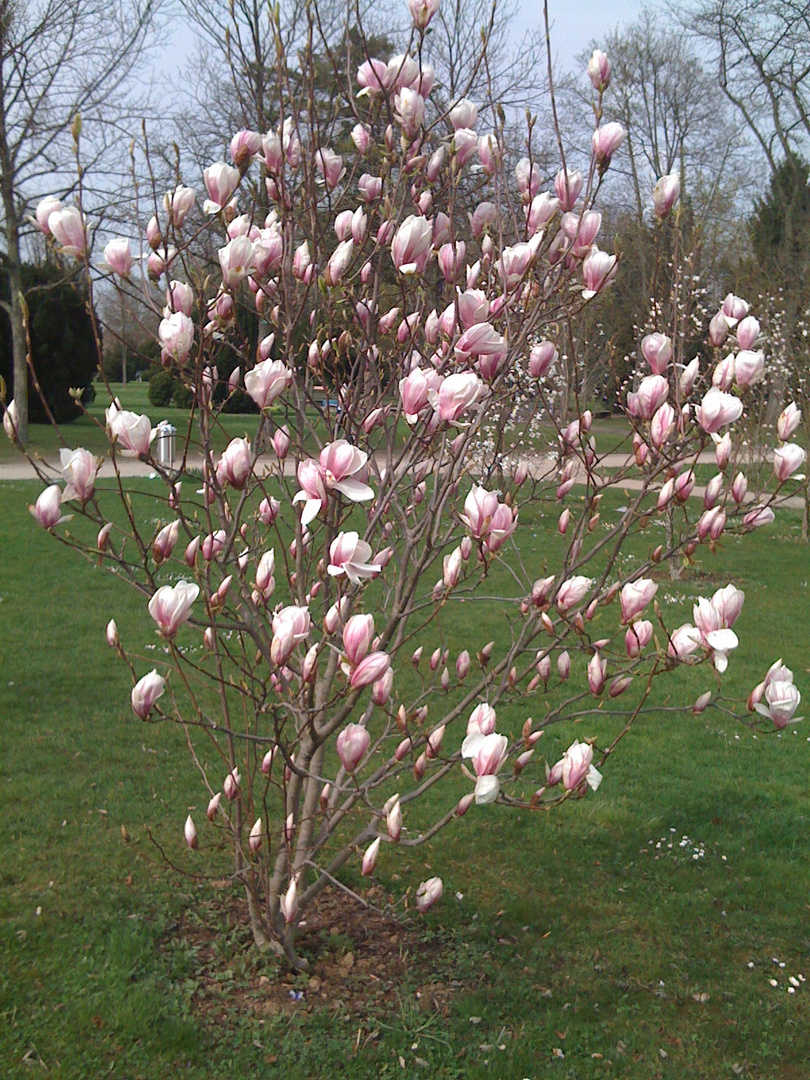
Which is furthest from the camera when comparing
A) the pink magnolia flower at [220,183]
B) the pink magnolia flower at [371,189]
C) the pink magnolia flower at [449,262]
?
the pink magnolia flower at [371,189]

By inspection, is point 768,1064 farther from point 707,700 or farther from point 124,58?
point 124,58

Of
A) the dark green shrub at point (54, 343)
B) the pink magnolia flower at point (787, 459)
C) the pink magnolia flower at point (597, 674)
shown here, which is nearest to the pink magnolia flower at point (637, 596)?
the pink magnolia flower at point (597, 674)

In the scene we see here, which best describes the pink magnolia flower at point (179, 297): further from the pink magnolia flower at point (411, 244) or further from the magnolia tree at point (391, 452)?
the pink magnolia flower at point (411, 244)

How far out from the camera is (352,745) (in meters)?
1.97

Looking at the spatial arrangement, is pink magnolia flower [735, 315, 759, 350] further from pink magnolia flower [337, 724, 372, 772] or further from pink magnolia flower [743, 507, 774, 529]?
pink magnolia flower [337, 724, 372, 772]

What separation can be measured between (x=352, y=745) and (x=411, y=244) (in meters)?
1.02

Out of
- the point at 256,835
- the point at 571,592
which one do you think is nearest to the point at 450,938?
the point at 256,835

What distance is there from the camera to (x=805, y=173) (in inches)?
971

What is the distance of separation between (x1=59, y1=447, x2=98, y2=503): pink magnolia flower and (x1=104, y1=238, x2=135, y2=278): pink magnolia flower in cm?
47

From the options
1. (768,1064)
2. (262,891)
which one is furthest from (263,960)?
(768,1064)

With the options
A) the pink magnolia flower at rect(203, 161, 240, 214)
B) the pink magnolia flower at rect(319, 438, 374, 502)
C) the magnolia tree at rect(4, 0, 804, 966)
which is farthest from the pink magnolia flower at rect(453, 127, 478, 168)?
the pink magnolia flower at rect(319, 438, 374, 502)

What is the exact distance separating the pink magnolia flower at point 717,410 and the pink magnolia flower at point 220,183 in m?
1.14

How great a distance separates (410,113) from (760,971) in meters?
2.63

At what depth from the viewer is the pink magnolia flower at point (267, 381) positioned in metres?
1.97
